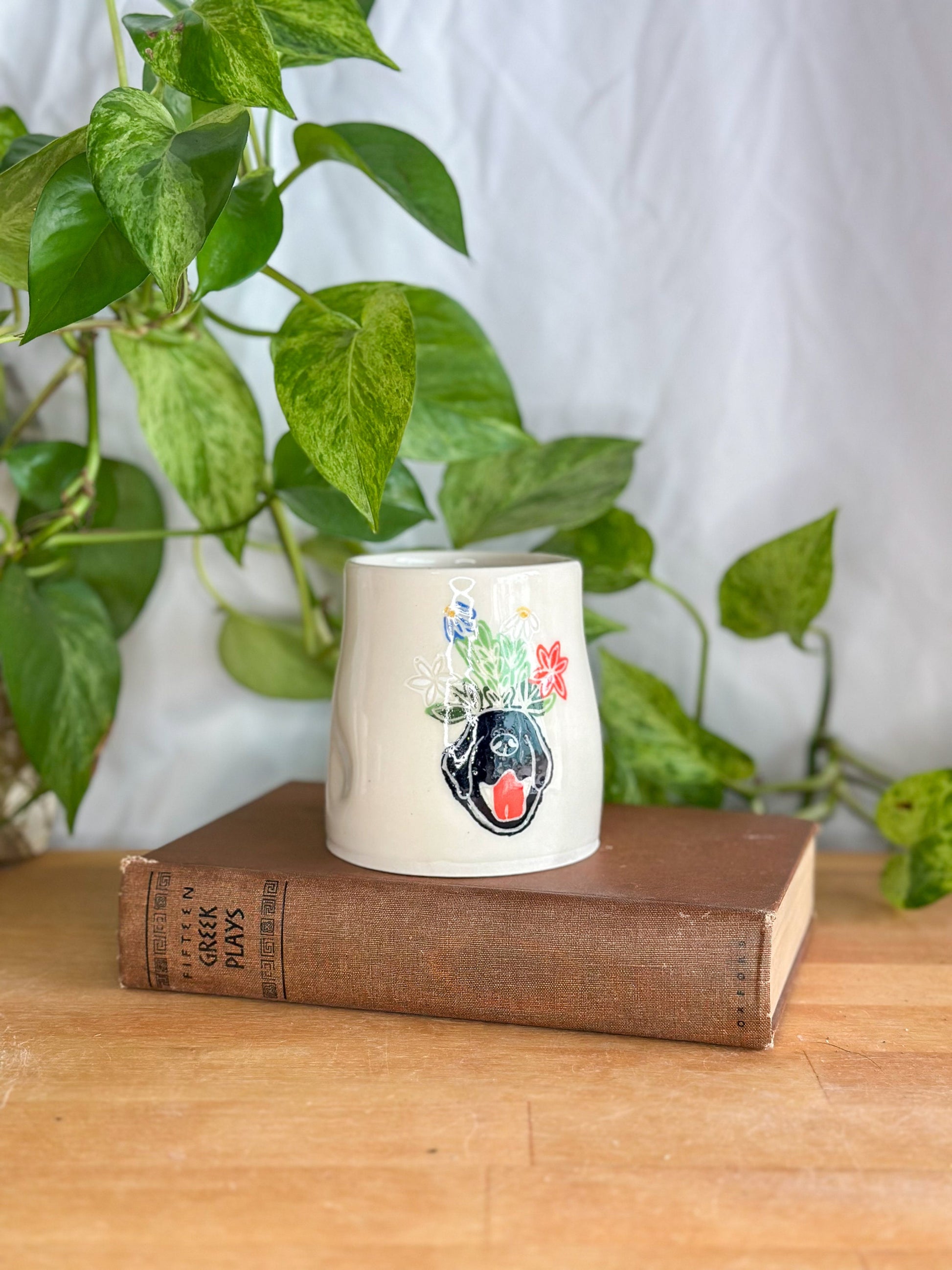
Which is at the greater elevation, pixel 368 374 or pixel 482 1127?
pixel 368 374

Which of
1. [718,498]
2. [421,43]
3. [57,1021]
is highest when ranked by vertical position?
[421,43]

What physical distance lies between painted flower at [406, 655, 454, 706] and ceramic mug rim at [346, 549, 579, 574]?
64 millimetres

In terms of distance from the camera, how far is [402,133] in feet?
2.22

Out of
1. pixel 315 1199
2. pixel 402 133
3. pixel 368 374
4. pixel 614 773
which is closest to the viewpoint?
pixel 315 1199

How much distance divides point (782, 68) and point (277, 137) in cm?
36

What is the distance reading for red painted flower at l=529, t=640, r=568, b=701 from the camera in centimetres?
59

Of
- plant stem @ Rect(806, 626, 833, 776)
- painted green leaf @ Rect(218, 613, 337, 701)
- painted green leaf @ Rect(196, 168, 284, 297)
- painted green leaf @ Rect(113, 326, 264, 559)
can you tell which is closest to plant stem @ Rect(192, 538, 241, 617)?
painted green leaf @ Rect(218, 613, 337, 701)

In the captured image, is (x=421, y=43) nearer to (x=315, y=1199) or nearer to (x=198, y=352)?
(x=198, y=352)

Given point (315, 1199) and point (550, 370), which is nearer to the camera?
point (315, 1199)

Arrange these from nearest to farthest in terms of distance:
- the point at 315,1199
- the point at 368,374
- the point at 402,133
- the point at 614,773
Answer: the point at 315,1199
the point at 368,374
the point at 402,133
the point at 614,773

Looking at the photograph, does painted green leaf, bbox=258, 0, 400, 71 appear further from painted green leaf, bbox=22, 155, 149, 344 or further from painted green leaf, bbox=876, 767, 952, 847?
painted green leaf, bbox=876, 767, 952, 847

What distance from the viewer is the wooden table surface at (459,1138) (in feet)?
1.32

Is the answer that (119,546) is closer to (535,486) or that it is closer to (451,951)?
(535,486)

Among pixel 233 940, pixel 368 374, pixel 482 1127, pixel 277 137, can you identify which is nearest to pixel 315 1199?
pixel 482 1127
